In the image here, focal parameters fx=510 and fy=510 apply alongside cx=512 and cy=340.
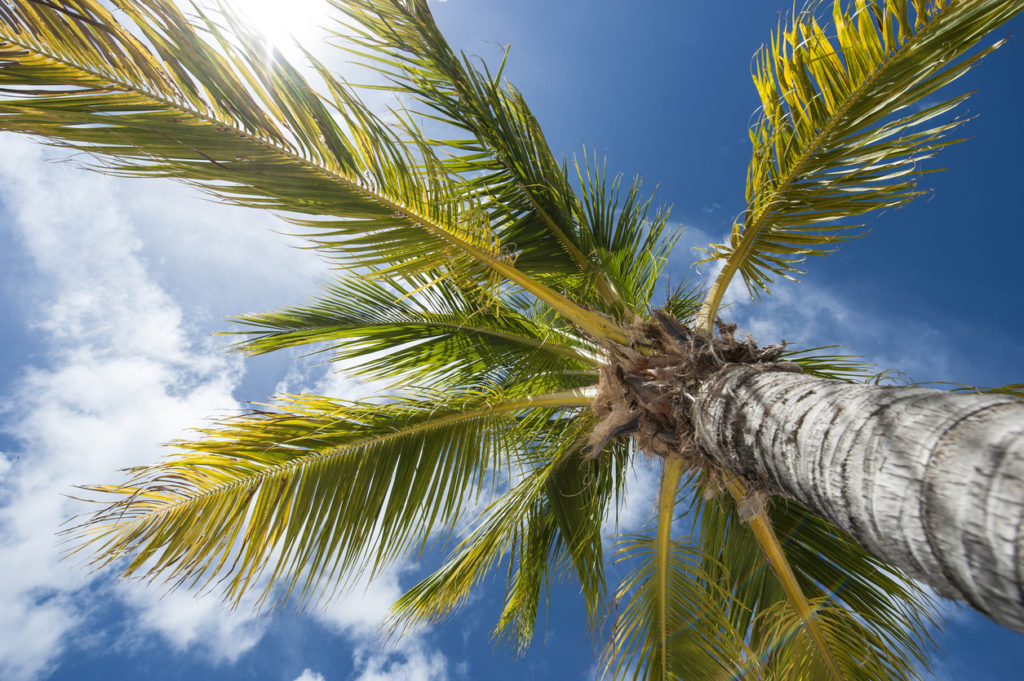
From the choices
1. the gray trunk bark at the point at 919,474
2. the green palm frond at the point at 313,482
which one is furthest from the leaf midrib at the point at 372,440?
the gray trunk bark at the point at 919,474

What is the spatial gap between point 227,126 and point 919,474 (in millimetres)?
2775

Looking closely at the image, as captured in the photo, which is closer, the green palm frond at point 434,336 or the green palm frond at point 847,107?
the green palm frond at point 847,107

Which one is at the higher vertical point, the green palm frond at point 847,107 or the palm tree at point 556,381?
the green palm frond at point 847,107

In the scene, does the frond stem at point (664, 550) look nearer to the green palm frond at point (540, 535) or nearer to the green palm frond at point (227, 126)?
the green palm frond at point (540, 535)

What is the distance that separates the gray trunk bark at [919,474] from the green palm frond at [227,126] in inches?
79.6

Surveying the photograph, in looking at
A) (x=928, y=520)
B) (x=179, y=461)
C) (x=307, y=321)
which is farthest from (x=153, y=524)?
(x=928, y=520)

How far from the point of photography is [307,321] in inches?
163

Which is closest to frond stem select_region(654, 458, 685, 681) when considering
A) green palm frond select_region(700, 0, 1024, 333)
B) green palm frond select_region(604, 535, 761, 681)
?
green palm frond select_region(604, 535, 761, 681)

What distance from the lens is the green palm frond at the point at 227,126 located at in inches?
78.2

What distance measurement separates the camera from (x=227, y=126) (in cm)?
228

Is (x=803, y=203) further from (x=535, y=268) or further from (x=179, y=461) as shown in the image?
(x=179, y=461)

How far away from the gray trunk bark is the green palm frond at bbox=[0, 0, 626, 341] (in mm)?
2021

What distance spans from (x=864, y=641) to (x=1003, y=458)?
2970 millimetres

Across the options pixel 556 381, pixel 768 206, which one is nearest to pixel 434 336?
pixel 556 381
